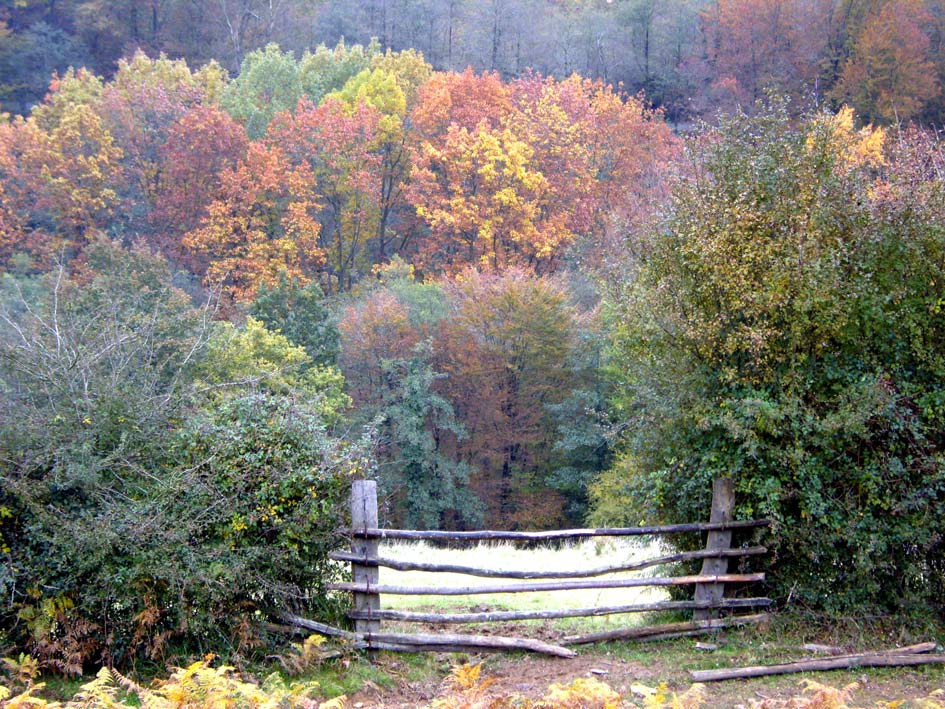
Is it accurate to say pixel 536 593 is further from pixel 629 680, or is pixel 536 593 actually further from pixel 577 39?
pixel 577 39

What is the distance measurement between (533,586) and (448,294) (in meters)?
29.6

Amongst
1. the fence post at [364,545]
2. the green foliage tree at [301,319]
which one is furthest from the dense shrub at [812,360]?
the green foliage tree at [301,319]

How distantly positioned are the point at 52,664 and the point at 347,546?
2.72m

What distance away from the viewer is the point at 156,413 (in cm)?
845

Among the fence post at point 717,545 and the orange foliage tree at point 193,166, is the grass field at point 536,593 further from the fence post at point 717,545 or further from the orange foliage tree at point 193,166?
the orange foliage tree at point 193,166

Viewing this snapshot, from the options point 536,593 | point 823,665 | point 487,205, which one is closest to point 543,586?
point 823,665

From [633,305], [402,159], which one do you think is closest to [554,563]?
[633,305]

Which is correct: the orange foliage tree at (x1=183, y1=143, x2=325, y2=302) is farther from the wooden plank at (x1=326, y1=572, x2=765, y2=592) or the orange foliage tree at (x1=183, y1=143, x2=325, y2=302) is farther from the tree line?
the wooden plank at (x1=326, y1=572, x2=765, y2=592)

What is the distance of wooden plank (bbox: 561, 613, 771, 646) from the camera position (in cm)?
850

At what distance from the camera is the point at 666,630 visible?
8.62 meters

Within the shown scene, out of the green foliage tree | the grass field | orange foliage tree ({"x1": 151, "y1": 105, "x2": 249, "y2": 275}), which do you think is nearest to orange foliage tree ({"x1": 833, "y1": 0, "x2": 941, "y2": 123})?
the green foliage tree

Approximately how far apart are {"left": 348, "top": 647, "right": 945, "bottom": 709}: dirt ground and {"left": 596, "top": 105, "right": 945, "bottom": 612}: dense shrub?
3.23 feet

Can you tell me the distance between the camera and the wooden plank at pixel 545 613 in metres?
8.30

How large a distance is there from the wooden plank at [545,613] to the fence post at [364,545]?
0.34 ft
